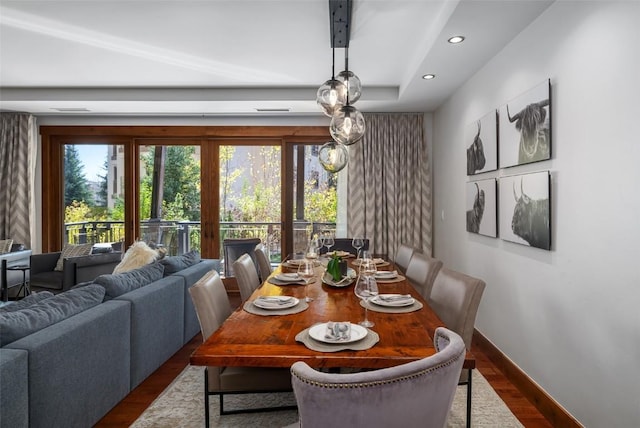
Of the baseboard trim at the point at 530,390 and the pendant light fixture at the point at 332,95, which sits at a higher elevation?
the pendant light fixture at the point at 332,95

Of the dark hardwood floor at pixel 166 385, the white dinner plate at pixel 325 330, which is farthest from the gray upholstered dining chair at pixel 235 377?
the dark hardwood floor at pixel 166 385

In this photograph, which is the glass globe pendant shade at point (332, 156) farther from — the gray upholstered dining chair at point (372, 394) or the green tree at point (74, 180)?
the green tree at point (74, 180)

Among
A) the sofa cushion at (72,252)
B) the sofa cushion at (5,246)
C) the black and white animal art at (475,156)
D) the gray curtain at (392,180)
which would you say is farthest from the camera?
the gray curtain at (392,180)

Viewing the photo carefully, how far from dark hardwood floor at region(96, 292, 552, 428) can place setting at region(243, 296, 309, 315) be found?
3.46 feet

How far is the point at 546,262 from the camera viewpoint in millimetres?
2311

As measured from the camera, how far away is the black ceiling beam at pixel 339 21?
249cm

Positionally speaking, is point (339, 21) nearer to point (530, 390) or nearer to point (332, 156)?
point (332, 156)

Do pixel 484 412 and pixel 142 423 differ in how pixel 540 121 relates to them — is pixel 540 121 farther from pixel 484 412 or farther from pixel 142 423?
pixel 142 423

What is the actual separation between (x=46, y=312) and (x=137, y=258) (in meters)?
1.71

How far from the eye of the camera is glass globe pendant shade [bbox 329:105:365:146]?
2506mm

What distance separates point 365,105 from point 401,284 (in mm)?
2812

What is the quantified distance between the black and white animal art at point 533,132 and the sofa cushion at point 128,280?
2.68m

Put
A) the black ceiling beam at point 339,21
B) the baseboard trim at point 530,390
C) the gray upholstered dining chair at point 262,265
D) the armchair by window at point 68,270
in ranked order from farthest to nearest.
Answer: the armchair by window at point 68,270 < the gray upholstered dining chair at point 262,265 < the black ceiling beam at point 339,21 < the baseboard trim at point 530,390

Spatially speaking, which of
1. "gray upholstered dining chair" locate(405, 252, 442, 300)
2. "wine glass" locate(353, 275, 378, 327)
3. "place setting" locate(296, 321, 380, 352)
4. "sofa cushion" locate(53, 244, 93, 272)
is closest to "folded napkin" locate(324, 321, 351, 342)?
"place setting" locate(296, 321, 380, 352)
